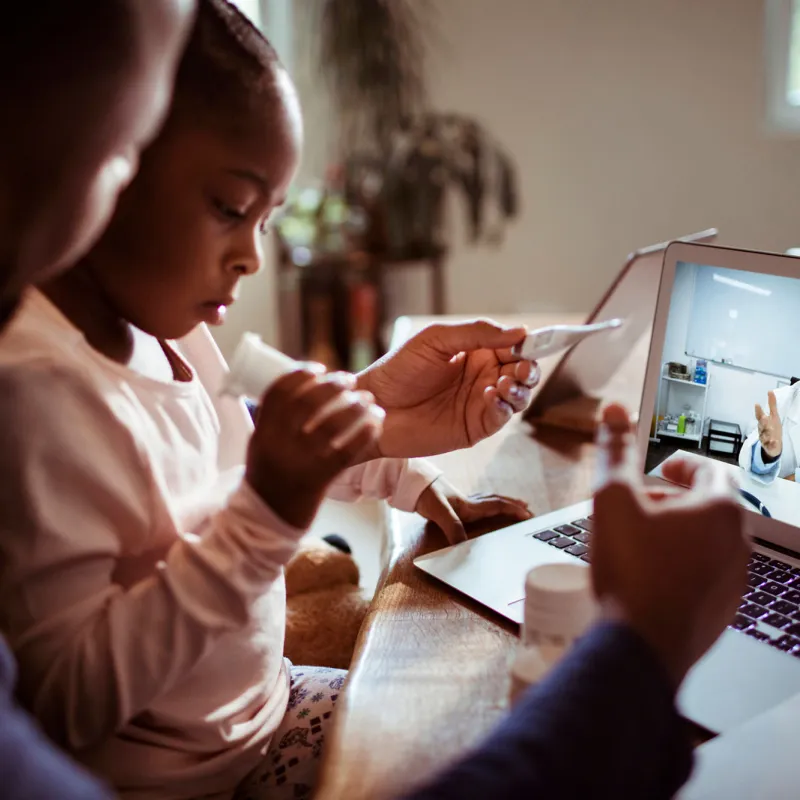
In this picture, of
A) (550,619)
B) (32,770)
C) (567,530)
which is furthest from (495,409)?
(32,770)

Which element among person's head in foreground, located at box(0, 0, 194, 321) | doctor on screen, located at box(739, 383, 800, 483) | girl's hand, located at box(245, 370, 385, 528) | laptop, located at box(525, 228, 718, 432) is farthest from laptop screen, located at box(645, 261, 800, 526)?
person's head in foreground, located at box(0, 0, 194, 321)

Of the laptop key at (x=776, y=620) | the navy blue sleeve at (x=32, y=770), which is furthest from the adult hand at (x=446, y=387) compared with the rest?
the navy blue sleeve at (x=32, y=770)

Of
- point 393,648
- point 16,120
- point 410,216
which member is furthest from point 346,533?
point 16,120

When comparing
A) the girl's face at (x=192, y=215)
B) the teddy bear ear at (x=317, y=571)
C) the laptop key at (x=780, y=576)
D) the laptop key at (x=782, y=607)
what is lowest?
the teddy bear ear at (x=317, y=571)

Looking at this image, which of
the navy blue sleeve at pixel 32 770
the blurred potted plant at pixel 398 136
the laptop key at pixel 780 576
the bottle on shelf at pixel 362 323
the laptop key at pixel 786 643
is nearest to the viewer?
the navy blue sleeve at pixel 32 770

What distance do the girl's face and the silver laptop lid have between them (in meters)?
0.46

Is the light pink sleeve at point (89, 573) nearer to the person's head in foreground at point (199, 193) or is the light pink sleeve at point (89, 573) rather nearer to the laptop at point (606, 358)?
the person's head in foreground at point (199, 193)

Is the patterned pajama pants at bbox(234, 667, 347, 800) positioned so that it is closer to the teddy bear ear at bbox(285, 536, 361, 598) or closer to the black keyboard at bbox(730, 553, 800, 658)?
the teddy bear ear at bbox(285, 536, 361, 598)

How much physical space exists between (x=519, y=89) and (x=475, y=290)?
742 mm

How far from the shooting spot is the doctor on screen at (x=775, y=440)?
84 centimetres

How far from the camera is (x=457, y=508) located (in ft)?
3.19

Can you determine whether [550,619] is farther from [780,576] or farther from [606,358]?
[606,358]

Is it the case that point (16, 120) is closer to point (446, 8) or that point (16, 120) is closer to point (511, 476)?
point (511, 476)

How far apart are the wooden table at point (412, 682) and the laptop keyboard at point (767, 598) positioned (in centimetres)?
11
